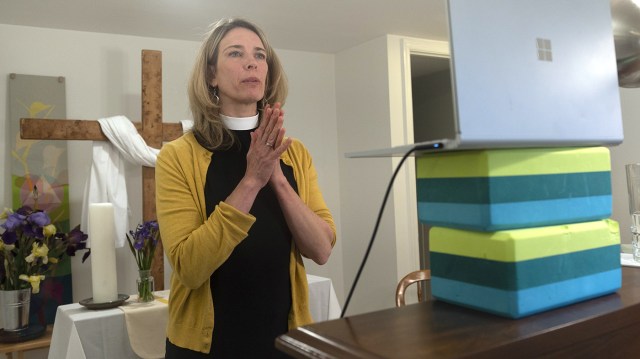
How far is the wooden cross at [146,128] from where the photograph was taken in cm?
253

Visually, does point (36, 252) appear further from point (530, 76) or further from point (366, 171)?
point (366, 171)

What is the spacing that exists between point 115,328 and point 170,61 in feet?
6.40

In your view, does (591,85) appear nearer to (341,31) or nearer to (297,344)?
(297,344)

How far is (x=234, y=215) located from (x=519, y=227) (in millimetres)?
602

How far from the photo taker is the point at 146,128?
2.73m

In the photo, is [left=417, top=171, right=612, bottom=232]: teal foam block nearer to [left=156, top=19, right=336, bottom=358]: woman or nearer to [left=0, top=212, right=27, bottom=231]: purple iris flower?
[left=156, top=19, right=336, bottom=358]: woman

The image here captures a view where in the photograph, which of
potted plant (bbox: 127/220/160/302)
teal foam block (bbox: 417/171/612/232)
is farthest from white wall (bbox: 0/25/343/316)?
teal foam block (bbox: 417/171/612/232)

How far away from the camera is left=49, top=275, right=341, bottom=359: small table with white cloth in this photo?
1.87 metres

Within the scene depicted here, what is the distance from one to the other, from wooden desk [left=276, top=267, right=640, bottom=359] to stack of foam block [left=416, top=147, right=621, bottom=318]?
0.02 meters

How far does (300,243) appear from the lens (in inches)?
48.9

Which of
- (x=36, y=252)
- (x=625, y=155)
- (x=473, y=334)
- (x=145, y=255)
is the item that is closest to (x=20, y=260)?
(x=36, y=252)

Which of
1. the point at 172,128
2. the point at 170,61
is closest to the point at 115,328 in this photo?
the point at 172,128

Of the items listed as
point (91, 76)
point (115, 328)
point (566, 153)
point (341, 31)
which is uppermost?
point (341, 31)

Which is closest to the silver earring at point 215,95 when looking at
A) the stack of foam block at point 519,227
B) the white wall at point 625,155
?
the stack of foam block at point 519,227
